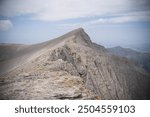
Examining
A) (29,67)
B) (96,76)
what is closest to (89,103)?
(29,67)

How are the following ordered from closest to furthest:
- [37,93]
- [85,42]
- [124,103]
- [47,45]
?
[124,103] → [37,93] → [47,45] → [85,42]

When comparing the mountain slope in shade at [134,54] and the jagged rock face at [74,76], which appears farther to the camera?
the mountain slope in shade at [134,54]

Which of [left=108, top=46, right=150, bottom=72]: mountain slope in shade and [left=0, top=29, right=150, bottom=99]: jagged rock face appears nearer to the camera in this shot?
[left=0, top=29, right=150, bottom=99]: jagged rock face

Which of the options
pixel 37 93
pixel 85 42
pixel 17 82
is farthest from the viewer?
pixel 85 42

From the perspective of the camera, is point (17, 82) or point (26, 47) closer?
point (17, 82)

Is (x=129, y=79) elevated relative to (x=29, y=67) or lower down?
lower down

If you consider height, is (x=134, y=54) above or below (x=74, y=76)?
below

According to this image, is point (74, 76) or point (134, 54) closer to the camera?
point (74, 76)

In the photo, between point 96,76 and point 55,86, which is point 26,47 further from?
point 55,86
